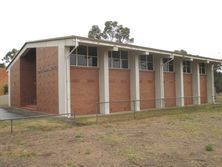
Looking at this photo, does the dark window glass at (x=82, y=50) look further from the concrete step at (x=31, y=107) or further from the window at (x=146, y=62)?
the window at (x=146, y=62)

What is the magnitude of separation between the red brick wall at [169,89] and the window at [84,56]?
9.05 m

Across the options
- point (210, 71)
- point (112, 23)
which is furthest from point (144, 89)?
point (112, 23)

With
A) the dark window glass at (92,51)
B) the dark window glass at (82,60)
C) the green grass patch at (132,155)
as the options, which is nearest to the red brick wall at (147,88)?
the dark window glass at (92,51)

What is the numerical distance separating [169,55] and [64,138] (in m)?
17.1

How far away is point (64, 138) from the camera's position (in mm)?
11422

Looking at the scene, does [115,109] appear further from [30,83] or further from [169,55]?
[30,83]

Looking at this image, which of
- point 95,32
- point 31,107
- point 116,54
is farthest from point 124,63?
point 95,32

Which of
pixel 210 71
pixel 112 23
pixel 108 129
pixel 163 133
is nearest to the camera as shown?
pixel 163 133

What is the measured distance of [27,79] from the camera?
27359mm

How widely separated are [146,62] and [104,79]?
5.98 meters

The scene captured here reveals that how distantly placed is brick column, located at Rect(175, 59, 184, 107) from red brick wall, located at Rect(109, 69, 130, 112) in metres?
6.95

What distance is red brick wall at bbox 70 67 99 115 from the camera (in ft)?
66.6

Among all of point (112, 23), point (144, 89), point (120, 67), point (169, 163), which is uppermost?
point (112, 23)

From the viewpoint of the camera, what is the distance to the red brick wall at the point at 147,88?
25609 millimetres
